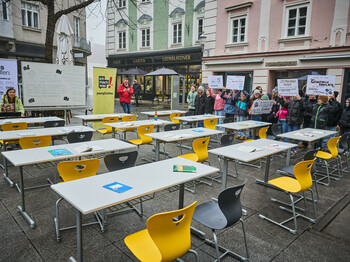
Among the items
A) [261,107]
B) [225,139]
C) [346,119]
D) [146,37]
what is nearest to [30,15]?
[146,37]

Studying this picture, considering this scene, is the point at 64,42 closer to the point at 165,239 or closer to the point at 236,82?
the point at 236,82

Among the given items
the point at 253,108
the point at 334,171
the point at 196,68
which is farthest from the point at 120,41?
the point at 334,171

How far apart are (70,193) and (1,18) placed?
16.9 m

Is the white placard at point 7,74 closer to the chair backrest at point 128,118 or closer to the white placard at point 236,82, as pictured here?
the chair backrest at point 128,118

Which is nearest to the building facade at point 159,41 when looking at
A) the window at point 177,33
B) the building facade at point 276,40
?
the window at point 177,33

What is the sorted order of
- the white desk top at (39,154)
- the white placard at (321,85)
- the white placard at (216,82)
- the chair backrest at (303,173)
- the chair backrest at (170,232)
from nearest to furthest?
the chair backrest at (170,232), the white desk top at (39,154), the chair backrest at (303,173), the white placard at (321,85), the white placard at (216,82)

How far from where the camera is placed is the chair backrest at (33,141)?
13.9 ft

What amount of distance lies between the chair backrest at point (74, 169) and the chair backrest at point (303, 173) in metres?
2.66

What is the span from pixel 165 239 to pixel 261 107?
22.3 ft

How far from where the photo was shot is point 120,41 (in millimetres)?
22312

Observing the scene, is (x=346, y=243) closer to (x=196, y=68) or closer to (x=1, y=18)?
(x=196, y=68)

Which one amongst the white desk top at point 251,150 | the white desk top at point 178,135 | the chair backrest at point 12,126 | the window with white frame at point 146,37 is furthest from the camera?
the window with white frame at point 146,37

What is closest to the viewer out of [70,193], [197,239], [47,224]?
[70,193]

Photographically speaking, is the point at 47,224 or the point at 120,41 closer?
the point at 47,224
